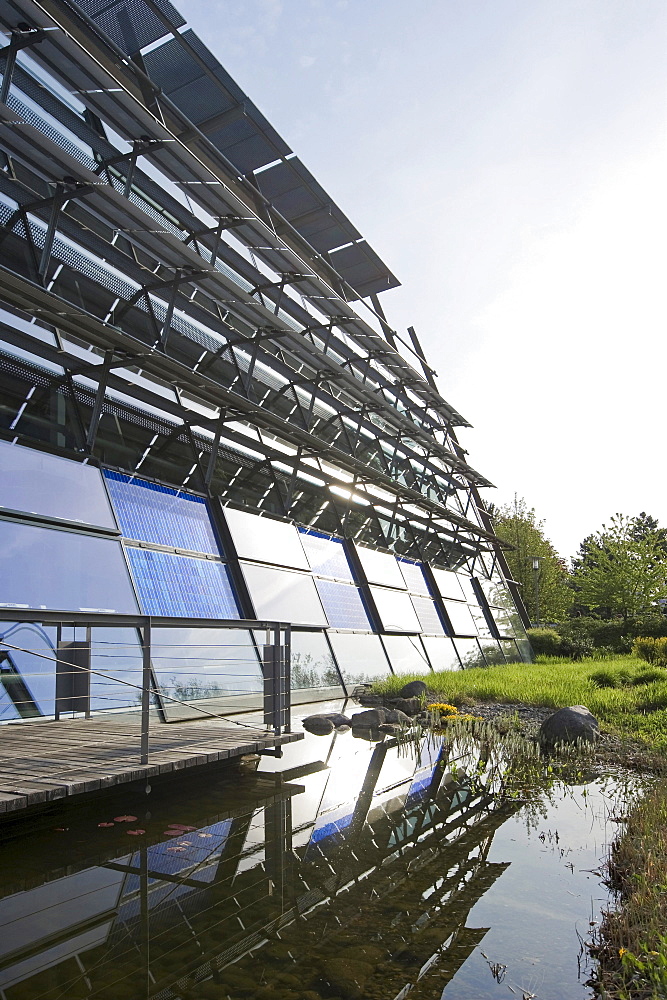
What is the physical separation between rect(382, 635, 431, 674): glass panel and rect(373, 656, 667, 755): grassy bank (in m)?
1.14

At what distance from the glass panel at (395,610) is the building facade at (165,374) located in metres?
0.14

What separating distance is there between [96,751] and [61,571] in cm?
297

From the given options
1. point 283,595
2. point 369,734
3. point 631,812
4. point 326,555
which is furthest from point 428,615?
point 631,812

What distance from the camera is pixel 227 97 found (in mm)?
11625

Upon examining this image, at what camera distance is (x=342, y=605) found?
50.0 feet

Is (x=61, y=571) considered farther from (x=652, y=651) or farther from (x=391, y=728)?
(x=652, y=651)

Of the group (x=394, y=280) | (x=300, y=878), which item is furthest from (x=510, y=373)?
(x=300, y=878)

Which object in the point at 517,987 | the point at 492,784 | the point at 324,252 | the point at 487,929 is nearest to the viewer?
the point at 517,987

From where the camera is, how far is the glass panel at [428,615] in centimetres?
1916

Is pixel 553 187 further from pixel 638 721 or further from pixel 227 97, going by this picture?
pixel 638 721

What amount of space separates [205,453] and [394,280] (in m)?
8.66

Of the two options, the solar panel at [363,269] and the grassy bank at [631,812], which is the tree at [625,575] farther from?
the solar panel at [363,269]

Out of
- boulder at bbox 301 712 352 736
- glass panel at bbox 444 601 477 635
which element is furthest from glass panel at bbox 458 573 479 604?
boulder at bbox 301 712 352 736

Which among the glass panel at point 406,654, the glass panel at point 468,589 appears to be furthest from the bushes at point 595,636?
the glass panel at point 406,654
